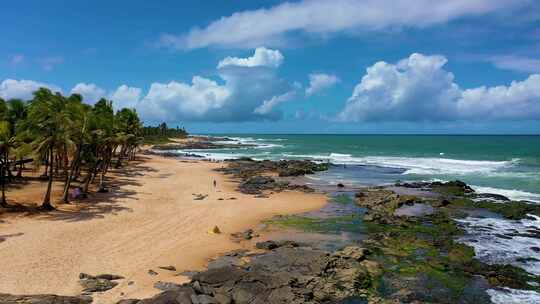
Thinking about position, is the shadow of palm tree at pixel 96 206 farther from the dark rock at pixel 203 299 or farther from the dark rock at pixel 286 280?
the dark rock at pixel 203 299

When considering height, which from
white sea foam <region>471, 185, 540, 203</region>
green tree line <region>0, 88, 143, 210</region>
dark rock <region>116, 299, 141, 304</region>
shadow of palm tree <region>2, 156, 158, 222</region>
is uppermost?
green tree line <region>0, 88, 143, 210</region>

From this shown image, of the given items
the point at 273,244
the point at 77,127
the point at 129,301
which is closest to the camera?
the point at 129,301

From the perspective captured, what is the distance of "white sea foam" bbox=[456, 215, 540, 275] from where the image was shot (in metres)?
20.0

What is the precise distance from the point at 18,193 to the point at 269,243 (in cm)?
2018

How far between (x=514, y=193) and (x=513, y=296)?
27.6 meters

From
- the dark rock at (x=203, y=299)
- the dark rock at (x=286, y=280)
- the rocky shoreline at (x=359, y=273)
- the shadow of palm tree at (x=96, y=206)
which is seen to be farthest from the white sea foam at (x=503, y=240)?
the shadow of palm tree at (x=96, y=206)

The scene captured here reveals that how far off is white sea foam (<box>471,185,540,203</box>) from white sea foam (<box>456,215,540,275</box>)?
8.22 meters

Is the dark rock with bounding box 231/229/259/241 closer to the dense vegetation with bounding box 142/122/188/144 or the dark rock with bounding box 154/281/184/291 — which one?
the dark rock with bounding box 154/281/184/291

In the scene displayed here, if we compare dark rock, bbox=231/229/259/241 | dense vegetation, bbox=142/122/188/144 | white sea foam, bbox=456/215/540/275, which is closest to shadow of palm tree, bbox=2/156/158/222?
dark rock, bbox=231/229/259/241

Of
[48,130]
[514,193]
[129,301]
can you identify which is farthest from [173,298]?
[514,193]

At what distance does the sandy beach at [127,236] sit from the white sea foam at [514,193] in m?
17.4

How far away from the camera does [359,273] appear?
16.7 meters

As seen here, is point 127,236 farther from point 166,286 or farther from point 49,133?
point 49,133

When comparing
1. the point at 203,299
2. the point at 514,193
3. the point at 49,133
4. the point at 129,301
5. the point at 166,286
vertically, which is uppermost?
the point at 49,133
